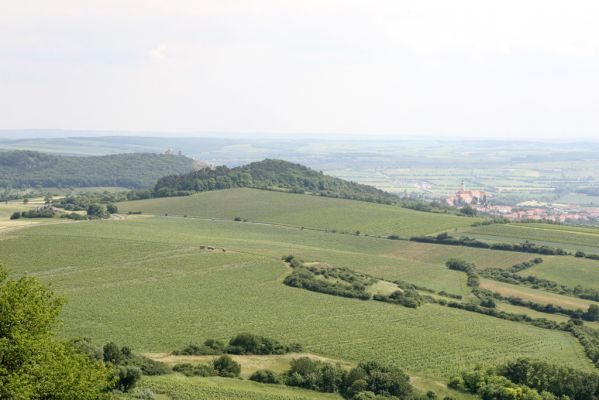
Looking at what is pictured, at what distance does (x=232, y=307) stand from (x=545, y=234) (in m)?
71.8

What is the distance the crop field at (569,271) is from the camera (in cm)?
10056

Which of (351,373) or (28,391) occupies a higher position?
(28,391)

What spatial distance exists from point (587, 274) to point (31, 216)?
93.9 meters

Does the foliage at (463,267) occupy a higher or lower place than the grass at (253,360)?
lower

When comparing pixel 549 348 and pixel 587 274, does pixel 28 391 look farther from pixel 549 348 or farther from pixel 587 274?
pixel 587 274

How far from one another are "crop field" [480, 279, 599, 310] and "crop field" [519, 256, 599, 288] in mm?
6467

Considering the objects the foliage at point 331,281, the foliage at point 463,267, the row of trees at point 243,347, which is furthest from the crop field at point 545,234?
the row of trees at point 243,347

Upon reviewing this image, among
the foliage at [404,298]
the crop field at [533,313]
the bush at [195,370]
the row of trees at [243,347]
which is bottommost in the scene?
the crop field at [533,313]

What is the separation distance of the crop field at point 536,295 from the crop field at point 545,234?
77.6 feet

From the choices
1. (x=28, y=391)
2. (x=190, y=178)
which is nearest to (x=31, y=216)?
(x=190, y=178)

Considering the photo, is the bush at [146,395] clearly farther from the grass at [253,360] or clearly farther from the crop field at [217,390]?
the grass at [253,360]

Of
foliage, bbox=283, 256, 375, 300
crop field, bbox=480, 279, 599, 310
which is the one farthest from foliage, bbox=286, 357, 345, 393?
crop field, bbox=480, 279, 599, 310

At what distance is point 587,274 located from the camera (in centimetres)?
10256

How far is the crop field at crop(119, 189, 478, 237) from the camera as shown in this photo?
455 ft
